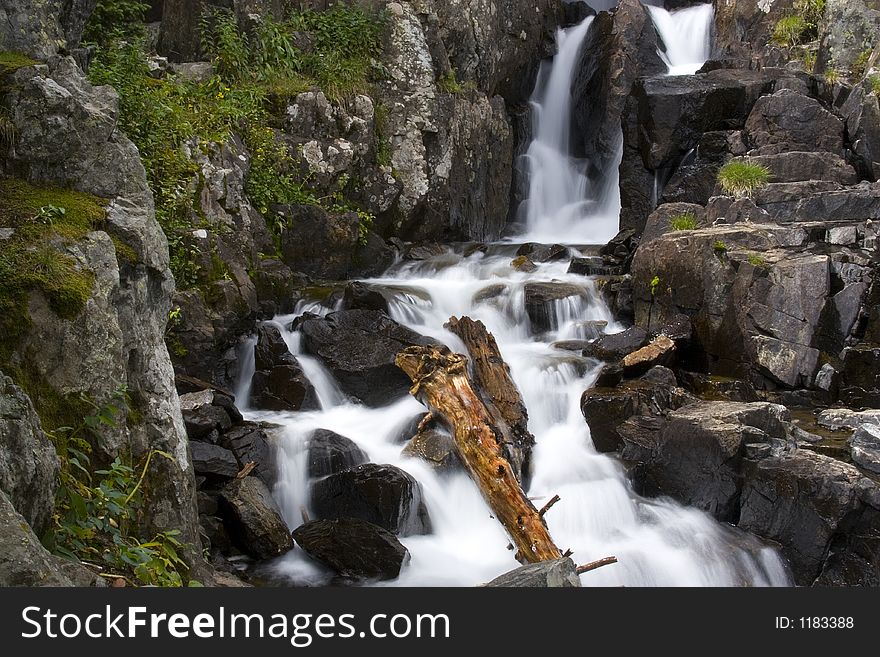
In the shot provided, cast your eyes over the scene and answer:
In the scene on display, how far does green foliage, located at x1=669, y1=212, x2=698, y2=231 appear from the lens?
1220 cm

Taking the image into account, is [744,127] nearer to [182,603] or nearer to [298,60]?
[298,60]

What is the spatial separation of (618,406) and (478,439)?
2.03 metres

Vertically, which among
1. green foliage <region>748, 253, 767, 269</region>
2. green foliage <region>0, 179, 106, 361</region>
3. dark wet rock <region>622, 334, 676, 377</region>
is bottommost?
dark wet rock <region>622, 334, 676, 377</region>

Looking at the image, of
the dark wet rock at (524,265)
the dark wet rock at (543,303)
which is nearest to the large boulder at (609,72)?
the dark wet rock at (524,265)

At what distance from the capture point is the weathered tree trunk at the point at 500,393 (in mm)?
8641

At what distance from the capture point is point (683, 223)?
12.2m

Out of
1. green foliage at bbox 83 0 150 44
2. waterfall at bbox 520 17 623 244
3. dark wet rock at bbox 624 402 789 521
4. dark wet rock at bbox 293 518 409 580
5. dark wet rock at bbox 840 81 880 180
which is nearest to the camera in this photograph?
dark wet rock at bbox 293 518 409 580

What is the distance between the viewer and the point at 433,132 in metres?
16.2

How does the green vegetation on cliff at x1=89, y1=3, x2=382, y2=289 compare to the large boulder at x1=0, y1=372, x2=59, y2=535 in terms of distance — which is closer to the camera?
the large boulder at x1=0, y1=372, x2=59, y2=535

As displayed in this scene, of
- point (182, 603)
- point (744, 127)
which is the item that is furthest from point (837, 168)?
point (182, 603)

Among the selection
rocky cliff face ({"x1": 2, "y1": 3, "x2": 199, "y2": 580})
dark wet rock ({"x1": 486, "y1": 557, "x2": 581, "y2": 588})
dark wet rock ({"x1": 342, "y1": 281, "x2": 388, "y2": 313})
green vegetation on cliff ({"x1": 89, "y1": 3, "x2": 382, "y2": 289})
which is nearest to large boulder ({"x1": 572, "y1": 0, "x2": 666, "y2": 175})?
green vegetation on cliff ({"x1": 89, "y1": 3, "x2": 382, "y2": 289})

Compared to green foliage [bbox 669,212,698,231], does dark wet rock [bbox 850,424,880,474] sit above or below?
below

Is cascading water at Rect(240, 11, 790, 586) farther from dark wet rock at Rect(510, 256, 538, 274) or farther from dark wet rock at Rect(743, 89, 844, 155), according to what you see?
dark wet rock at Rect(743, 89, 844, 155)

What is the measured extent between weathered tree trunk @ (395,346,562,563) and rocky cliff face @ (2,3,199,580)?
10.3 ft
